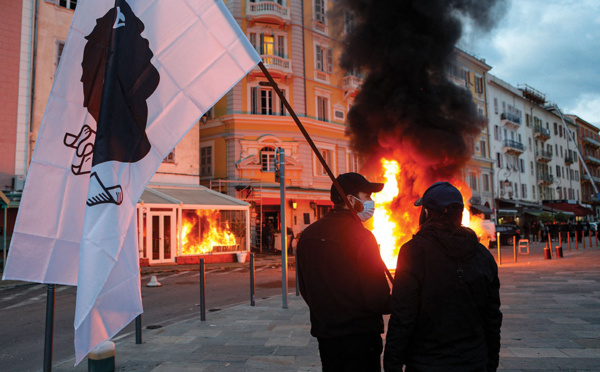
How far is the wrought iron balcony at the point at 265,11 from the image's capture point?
25.7m

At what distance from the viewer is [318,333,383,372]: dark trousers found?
2611 mm

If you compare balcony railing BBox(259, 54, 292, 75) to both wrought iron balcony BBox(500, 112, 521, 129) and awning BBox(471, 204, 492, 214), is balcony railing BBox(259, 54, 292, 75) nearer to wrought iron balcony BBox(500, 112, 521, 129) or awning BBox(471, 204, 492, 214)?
awning BBox(471, 204, 492, 214)

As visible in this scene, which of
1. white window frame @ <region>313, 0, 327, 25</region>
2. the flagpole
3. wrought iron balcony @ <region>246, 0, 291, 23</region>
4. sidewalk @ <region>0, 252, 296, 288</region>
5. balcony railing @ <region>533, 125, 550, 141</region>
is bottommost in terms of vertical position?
sidewalk @ <region>0, 252, 296, 288</region>

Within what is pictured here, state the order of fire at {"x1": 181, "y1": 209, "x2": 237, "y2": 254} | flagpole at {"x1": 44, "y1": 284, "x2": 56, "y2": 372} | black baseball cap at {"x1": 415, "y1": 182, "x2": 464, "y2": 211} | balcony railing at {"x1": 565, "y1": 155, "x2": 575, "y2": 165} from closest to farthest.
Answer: black baseball cap at {"x1": 415, "y1": 182, "x2": 464, "y2": 211} < flagpole at {"x1": 44, "y1": 284, "x2": 56, "y2": 372} < fire at {"x1": 181, "y1": 209, "x2": 237, "y2": 254} < balcony railing at {"x1": 565, "y1": 155, "x2": 575, "y2": 165}

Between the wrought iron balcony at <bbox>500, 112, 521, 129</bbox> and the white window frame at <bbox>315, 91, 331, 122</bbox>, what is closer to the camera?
the white window frame at <bbox>315, 91, 331, 122</bbox>

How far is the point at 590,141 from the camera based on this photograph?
68.2 meters

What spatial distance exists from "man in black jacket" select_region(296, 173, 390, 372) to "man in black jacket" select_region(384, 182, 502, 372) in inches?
6.3

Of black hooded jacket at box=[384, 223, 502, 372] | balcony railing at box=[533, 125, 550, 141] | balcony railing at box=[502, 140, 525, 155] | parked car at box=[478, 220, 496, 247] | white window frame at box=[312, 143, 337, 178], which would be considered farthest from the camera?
balcony railing at box=[533, 125, 550, 141]

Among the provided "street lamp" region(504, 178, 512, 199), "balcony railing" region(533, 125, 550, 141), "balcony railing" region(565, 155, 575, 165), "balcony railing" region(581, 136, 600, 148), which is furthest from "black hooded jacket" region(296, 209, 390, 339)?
"balcony railing" region(581, 136, 600, 148)

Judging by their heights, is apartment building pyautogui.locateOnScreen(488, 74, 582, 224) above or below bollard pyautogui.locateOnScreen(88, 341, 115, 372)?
above

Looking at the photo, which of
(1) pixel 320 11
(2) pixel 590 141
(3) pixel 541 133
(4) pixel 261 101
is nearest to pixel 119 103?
(4) pixel 261 101

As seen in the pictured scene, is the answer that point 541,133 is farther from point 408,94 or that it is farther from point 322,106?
point 408,94

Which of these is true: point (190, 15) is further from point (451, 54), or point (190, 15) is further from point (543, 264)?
point (543, 264)

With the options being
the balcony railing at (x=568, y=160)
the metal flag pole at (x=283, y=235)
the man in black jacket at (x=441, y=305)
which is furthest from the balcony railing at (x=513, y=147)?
the man in black jacket at (x=441, y=305)
